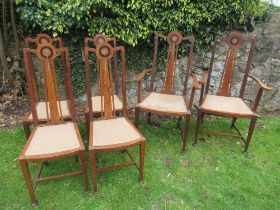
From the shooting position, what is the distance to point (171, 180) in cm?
283

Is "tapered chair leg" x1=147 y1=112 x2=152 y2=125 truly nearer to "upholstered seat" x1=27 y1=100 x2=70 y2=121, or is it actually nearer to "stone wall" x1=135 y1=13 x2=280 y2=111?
"stone wall" x1=135 y1=13 x2=280 y2=111

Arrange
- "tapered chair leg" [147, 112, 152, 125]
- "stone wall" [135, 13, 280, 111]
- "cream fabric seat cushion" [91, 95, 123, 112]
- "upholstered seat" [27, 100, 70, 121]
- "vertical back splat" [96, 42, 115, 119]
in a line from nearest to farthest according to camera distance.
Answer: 1. "vertical back splat" [96, 42, 115, 119]
2. "upholstered seat" [27, 100, 70, 121]
3. "cream fabric seat cushion" [91, 95, 123, 112]
4. "tapered chair leg" [147, 112, 152, 125]
5. "stone wall" [135, 13, 280, 111]

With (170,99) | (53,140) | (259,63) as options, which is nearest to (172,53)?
(170,99)

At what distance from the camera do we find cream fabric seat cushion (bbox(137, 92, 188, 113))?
10.1ft

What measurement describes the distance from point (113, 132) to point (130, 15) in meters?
1.70

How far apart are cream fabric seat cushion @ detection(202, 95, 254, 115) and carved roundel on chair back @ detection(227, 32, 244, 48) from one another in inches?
26.5

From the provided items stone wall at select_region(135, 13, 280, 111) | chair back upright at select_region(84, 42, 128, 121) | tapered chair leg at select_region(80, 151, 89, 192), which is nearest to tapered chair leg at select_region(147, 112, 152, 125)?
stone wall at select_region(135, 13, 280, 111)

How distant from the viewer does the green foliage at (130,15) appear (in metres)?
3.37

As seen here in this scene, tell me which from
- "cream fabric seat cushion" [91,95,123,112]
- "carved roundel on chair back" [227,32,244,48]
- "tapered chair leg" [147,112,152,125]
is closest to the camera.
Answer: "cream fabric seat cushion" [91,95,123,112]

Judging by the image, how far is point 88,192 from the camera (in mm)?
2609

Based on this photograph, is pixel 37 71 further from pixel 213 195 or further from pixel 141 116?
pixel 213 195

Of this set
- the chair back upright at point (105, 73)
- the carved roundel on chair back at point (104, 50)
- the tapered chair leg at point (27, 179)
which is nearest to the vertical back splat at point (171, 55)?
the chair back upright at point (105, 73)

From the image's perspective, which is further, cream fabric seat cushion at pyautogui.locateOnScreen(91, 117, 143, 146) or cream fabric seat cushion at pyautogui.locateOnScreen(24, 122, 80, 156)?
cream fabric seat cushion at pyautogui.locateOnScreen(91, 117, 143, 146)

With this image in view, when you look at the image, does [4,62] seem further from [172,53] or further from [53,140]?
[172,53]
